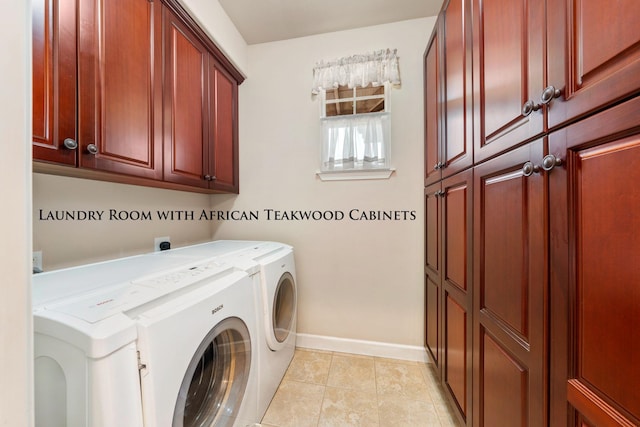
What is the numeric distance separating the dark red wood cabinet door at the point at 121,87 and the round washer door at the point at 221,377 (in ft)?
2.89

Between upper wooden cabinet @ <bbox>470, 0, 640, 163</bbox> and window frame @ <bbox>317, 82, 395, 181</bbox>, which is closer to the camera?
upper wooden cabinet @ <bbox>470, 0, 640, 163</bbox>

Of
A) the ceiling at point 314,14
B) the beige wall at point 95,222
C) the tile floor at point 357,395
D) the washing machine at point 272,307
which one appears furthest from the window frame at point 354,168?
the tile floor at point 357,395

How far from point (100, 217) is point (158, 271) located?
0.63 m

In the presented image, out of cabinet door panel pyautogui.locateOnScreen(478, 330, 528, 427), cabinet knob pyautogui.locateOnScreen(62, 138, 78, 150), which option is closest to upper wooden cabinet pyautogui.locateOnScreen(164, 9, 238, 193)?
cabinet knob pyautogui.locateOnScreen(62, 138, 78, 150)

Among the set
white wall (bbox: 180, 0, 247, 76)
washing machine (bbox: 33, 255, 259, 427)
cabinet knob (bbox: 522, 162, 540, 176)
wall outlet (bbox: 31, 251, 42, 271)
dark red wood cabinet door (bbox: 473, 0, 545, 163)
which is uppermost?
white wall (bbox: 180, 0, 247, 76)

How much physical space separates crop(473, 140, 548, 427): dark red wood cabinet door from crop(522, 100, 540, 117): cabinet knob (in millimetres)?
94

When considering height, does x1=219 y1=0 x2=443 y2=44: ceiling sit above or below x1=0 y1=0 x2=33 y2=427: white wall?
above

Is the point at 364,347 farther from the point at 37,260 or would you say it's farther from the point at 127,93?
the point at 127,93

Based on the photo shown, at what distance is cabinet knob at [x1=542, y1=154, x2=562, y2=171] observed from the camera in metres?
0.59

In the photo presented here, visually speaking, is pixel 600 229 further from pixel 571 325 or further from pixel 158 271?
pixel 158 271

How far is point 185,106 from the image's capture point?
1.46 m

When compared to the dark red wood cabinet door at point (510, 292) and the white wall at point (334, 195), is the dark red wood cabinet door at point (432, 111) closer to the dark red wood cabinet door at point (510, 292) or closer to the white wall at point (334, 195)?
the white wall at point (334, 195)

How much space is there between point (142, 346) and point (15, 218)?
0.40 metres

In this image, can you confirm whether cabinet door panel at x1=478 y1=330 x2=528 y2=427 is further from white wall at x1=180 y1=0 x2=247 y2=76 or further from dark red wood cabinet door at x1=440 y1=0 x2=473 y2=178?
white wall at x1=180 y1=0 x2=247 y2=76
